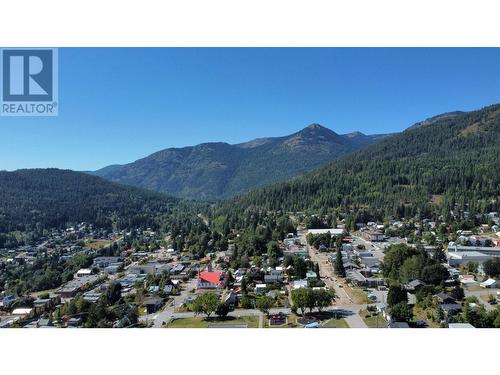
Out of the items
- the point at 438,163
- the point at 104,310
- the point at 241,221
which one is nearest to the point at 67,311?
the point at 104,310

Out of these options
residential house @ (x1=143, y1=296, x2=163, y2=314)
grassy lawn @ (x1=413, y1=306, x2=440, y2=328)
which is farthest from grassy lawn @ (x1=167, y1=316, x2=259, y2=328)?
grassy lawn @ (x1=413, y1=306, x2=440, y2=328)

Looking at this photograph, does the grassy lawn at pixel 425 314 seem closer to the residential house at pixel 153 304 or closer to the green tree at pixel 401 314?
the green tree at pixel 401 314

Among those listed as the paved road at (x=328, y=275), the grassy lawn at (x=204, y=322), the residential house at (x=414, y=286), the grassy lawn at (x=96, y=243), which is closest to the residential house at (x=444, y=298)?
the residential house at (x=414, y=286)

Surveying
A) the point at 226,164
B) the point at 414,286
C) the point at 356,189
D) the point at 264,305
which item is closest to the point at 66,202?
the point at 356,189

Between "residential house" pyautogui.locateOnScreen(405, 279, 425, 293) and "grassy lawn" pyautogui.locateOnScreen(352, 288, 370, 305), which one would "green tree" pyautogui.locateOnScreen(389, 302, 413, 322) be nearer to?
"grassy lawn" pyautogui.locateOnScreen(352, 288, 370, 305)

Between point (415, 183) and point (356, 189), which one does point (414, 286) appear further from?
point (415, 183)

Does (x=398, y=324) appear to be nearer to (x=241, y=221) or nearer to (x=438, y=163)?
(x=241, y=221)
